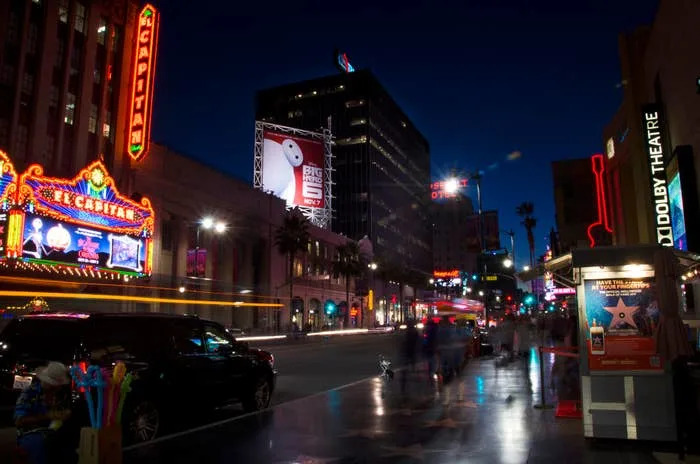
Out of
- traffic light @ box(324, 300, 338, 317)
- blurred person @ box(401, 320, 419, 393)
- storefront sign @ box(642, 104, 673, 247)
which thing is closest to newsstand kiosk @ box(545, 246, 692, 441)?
blurred person @ box(401, 320, 419, 393)

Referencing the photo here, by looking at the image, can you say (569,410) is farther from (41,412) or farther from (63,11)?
(63,11)

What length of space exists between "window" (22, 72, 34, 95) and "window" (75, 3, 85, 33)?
5.42 m

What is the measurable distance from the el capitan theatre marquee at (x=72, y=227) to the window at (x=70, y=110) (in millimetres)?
7464

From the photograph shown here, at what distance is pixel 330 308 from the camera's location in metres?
70.9

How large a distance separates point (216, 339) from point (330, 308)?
60687 mm

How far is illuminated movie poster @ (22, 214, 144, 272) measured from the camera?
92.8ft

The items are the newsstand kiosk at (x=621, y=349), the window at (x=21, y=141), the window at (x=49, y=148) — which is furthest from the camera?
the window at (x=49, y=148)

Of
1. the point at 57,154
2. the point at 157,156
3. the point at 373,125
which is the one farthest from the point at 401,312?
the point at 57,154

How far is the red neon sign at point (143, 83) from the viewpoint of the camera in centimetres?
3722

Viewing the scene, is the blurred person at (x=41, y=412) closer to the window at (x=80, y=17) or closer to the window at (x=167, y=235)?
the window at (x=80, y=17)

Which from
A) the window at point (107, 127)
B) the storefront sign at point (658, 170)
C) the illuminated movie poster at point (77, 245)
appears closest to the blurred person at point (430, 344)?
the storefront sign at point (658, 170)

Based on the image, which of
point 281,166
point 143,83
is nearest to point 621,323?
point 143,83

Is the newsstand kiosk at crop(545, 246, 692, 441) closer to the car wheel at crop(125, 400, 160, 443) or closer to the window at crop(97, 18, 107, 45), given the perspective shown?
the car wheel at crop(125, 400, 160, 443)

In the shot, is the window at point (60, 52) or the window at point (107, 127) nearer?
the window at point (60, 52)
